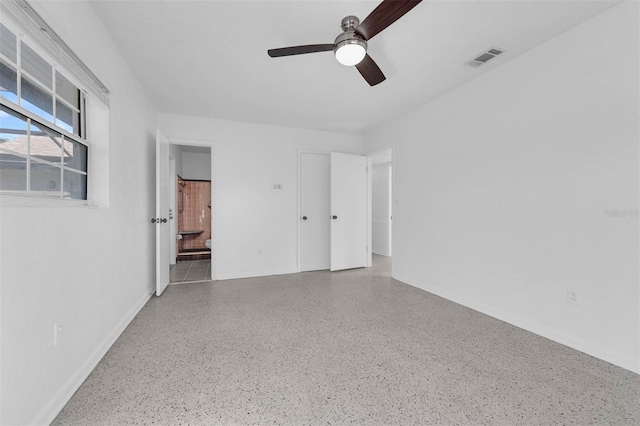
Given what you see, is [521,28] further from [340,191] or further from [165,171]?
[165,171]

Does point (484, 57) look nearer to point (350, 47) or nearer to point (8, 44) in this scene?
point (350, 47)

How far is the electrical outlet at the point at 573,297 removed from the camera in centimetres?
214

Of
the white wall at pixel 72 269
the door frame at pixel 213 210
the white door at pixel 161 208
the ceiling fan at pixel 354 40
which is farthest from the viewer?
the door frame at pixel 213 210

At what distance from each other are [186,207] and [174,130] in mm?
3135

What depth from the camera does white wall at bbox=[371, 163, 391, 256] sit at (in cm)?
655

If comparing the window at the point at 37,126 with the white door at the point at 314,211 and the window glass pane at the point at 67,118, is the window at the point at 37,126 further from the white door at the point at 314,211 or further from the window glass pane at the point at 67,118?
the white door at the point at 314,211

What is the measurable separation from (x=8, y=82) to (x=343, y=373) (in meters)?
2.38

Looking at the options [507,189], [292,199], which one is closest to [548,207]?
[507,189]

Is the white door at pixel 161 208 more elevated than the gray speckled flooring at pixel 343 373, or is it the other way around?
the white door at pixel 161 208

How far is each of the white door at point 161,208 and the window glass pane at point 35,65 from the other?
5.46 ft

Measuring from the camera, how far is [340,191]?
477cm

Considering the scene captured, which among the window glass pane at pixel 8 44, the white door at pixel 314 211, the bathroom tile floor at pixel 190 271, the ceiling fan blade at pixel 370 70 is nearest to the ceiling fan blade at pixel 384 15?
the ceiling fan blade at pixel 370 70

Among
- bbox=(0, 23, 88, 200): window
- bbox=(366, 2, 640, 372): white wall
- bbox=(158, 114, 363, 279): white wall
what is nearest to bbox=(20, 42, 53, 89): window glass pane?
bbox=(0, 23, 88, 200): window

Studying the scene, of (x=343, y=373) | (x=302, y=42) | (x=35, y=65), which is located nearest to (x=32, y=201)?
(x=35, y=65)
